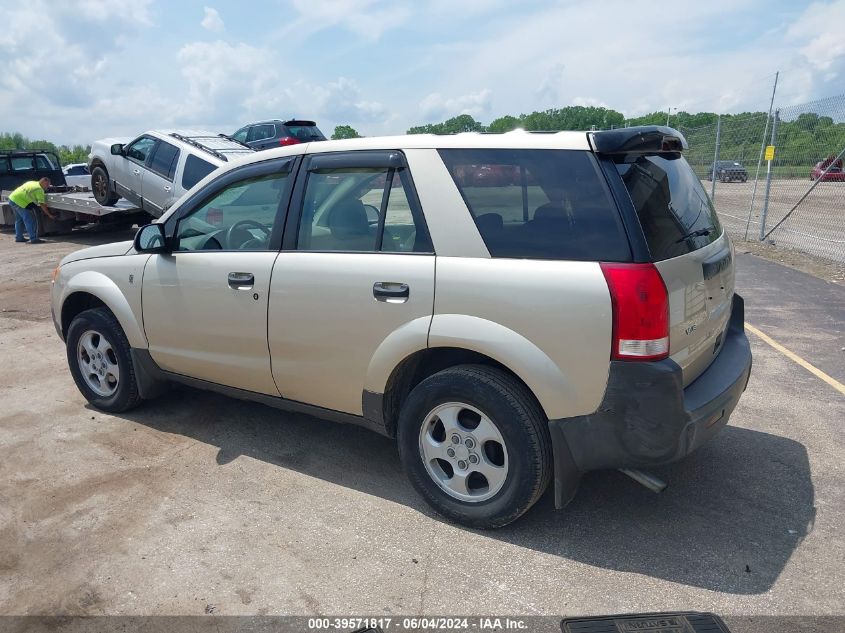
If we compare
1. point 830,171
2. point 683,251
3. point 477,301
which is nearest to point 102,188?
point 477,301

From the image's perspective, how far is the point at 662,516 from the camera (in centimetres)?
341

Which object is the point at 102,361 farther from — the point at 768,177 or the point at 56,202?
the point at 768,177

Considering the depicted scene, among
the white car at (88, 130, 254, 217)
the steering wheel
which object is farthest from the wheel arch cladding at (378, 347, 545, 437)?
the white car at (88, 130, 254, 217)

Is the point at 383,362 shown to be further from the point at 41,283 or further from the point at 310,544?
the point at 41,283

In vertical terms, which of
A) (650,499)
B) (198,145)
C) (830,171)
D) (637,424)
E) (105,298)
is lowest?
(650,499)

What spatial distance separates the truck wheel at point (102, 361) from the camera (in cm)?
470

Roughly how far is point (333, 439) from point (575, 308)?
218cm

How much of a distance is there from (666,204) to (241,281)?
2344 millimetres

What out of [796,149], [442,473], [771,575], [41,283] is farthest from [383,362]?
[796,149]

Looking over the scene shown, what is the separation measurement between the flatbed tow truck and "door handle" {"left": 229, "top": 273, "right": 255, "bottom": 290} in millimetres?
9913

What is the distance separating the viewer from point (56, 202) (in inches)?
563

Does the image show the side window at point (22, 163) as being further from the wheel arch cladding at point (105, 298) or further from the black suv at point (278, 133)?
the wheel arch cladding at point (105, 298)

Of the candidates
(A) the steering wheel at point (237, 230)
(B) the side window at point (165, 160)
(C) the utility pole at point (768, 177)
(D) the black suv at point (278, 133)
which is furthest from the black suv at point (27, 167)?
(C) the utility pole at point (768, 177)

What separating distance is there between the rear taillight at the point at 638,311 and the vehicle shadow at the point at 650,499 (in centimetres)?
99
